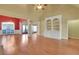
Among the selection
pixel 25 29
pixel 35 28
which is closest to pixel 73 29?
pixel 35 28

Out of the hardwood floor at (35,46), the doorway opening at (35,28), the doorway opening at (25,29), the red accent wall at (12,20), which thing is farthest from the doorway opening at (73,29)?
the red accent wall at (12,20)

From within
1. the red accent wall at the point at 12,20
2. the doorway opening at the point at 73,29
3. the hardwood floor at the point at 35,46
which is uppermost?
the red accent wall at the point at 12,20

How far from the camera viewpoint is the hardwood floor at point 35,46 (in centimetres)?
224

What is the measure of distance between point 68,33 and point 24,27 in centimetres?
75

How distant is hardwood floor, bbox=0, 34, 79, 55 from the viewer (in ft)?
7.34

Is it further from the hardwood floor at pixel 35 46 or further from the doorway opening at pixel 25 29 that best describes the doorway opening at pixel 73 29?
the doorway opening at pixel 25 29

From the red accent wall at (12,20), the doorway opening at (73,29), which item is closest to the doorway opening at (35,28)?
the red accent wall at (12,20)

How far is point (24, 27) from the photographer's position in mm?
2379

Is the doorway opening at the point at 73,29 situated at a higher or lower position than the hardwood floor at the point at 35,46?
higher

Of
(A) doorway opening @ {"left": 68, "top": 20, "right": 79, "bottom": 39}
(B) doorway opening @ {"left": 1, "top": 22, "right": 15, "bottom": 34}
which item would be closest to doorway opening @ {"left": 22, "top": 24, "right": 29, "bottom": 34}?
(B) doorway opening @ {"left": 1, "top": 22, "right": 15, "bottom": 34}

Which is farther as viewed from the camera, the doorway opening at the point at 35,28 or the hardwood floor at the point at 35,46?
the doorway opening at the point at 35,28

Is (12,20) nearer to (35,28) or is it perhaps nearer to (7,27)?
(7,27)

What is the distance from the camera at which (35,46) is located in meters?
2.30
